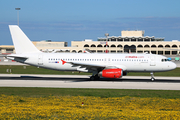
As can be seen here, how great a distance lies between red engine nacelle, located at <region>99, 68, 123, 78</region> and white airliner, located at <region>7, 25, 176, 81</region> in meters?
0.74

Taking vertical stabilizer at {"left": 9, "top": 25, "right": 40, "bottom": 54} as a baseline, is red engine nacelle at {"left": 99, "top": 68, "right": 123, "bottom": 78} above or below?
below

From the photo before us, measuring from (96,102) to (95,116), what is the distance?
18.4 feet

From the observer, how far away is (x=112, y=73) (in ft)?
112

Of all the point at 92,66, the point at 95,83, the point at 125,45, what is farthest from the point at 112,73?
the point at 125,45

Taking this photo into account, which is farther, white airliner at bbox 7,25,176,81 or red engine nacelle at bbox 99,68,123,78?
white airliner at bbox 7,25,176,81

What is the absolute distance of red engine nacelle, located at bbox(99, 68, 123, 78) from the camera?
34.1 m

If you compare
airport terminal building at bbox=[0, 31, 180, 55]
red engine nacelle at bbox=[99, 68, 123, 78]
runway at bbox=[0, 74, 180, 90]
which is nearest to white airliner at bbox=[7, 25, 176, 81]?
red engine nacelle at bbox=[99, 68, 123, 78]

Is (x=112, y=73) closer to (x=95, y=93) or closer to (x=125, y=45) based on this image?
(x=95, y=93)

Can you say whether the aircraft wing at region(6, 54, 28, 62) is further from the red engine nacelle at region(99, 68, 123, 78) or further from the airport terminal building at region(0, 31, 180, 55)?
the airport terminal building at region(0, 31, 180, 55)

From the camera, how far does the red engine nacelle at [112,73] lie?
34.1m

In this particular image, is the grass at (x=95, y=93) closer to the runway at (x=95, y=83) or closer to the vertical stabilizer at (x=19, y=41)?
the runway at (x=95, y=83)

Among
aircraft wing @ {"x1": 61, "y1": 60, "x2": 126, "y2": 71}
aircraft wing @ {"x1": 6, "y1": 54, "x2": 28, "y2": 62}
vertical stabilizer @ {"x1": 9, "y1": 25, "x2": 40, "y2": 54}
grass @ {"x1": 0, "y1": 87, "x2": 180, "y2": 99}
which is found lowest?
grass @ {"x1": 0, "y1": 87, "x2": 180, "y2": 99}

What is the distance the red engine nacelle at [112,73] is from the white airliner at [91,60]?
0.74 m

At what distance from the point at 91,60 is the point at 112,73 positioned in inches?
187
